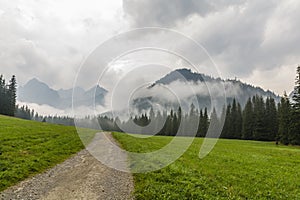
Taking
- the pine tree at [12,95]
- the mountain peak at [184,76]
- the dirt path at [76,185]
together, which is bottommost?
the dirt path at [76,185]

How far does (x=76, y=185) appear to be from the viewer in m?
13.4

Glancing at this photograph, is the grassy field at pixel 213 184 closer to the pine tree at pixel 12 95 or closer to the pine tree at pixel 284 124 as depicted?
the pine tree at pixel 284 124

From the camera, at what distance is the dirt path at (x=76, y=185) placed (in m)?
11.8

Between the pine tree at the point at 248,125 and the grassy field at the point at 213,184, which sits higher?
the pine tree at the point at 248,125

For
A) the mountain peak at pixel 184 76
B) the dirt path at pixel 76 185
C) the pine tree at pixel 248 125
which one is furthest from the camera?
the pine tree at pixel 248 125

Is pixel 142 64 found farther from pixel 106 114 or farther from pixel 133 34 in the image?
pixel 106 114

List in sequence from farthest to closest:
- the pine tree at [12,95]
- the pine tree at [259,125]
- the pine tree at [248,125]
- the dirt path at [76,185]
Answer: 1. the pine tree at [12,95]
2. the pine tree at [248,125]
3. the pine tree at [259,125]
4. the dirt path at [76,185]

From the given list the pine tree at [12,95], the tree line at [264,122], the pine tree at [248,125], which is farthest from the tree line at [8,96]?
the pine tree at [248,125]

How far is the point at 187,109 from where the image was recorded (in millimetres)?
13648

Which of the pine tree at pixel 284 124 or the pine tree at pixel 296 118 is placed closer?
the pine tree at pixel 296 118

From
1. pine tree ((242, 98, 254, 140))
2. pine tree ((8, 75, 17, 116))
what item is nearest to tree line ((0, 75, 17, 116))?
pine tree ((8, 75, 17, 116))

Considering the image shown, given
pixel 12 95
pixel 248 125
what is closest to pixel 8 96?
pixel 12 95

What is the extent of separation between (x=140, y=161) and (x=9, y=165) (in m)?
8.47

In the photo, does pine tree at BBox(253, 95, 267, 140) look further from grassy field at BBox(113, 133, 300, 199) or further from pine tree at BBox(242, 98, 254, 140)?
grassy field at BBox(113, 133, 300, 199)
